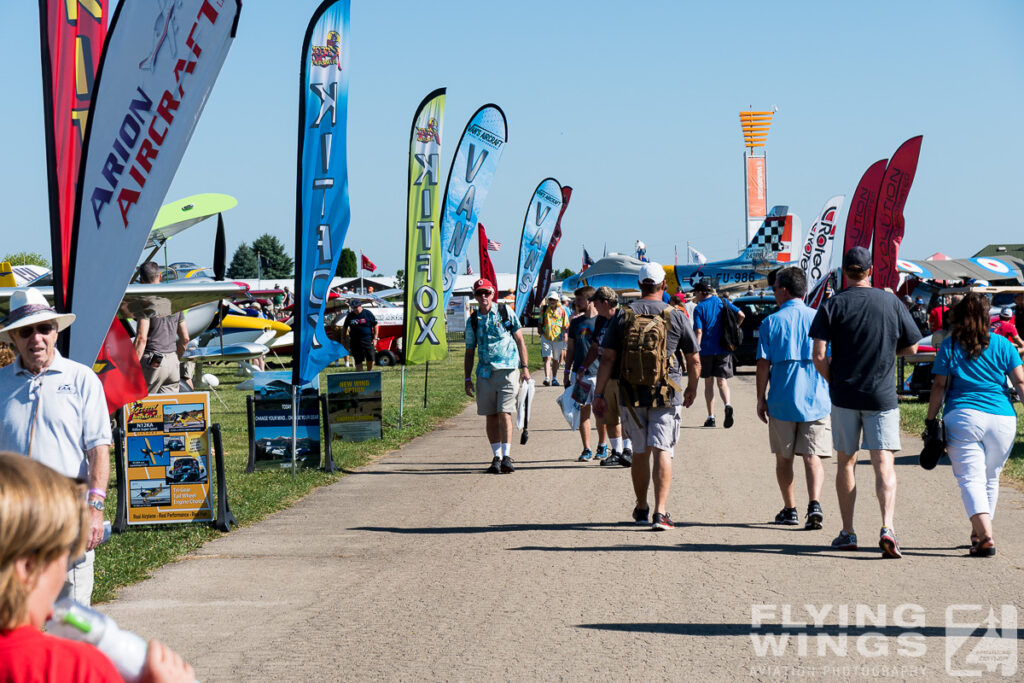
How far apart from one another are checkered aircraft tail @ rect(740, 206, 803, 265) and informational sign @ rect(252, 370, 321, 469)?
3823 cm

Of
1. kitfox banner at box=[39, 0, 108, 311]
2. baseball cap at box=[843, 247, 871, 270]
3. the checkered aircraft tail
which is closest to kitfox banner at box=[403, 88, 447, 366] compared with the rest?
kitfox banner at box=[39, 0, 108, 311]

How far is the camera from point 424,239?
49.7 feet

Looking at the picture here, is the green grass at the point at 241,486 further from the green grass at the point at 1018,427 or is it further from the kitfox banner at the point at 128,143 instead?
the green grass at the point at 1018,427

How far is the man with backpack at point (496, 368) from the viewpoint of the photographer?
11125 millimetres

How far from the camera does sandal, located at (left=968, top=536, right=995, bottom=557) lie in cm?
680

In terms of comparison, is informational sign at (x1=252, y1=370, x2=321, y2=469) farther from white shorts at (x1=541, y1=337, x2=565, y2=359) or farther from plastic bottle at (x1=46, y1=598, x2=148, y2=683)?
white shorts at (x1=541, y1=337, x2=565, y2=359)

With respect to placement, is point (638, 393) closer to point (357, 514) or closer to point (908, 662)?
point (357, 514)

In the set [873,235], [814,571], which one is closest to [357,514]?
[814,571]

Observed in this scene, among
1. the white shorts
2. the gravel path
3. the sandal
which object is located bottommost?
the gravel path

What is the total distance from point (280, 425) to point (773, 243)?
39.4 meters

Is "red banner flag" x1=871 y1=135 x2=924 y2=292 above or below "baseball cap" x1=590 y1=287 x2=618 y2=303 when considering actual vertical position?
above

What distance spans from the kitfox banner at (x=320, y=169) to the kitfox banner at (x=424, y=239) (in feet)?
13.2

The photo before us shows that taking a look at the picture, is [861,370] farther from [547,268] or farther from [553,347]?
[547,268]

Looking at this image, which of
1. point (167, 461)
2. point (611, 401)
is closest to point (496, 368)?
point (611, 401)
